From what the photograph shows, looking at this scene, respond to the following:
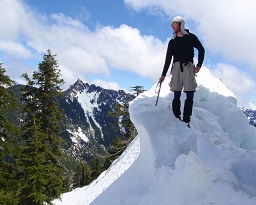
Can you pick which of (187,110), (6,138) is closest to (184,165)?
(187,110)

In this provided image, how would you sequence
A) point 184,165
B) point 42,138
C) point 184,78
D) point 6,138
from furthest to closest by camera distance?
point 42,138 → point 6,138 → point 184,78 → point 184,165

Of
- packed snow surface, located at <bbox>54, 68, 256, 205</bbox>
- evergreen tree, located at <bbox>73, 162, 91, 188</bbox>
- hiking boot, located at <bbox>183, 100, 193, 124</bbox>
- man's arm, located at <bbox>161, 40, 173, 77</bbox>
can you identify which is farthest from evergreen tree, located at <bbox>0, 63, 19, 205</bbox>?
evergreen tree, located at <bbox>73, 162, 91, 188</bbox>

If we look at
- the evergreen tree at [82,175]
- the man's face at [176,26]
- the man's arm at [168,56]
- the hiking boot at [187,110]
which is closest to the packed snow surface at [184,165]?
the hiking boot at [187,110]

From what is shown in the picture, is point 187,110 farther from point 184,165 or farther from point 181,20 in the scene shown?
point 184,165

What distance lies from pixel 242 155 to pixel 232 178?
0.99 metres

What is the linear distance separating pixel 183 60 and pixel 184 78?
1.53 ft

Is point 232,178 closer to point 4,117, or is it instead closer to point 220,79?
point 220,79

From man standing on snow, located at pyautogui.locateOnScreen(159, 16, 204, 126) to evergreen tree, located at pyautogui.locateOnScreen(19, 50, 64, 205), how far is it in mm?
13069

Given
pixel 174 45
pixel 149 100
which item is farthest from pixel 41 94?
pixel 174 45

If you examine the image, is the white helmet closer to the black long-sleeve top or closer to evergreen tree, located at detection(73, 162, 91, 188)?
the black long-sleeve top

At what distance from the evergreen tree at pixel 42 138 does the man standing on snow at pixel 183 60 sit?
515 inches

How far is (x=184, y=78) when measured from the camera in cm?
816

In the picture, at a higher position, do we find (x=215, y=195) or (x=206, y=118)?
(x=206, y=118)

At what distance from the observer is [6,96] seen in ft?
54.5
